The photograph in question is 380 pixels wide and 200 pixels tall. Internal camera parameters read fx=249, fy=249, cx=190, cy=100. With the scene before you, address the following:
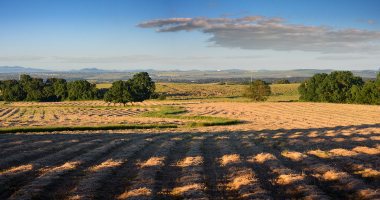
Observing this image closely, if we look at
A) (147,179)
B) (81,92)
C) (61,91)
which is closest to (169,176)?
(147,179)

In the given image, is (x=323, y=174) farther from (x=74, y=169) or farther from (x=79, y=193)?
(x=74, y=169)

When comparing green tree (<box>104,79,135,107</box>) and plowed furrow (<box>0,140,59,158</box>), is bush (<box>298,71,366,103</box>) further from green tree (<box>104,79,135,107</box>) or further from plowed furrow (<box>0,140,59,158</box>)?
plowed furrow (<box>0,140,59,158</box>)

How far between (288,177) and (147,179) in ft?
18.4

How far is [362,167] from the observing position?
10.6 metres

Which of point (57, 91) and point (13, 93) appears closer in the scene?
point (13, 93)

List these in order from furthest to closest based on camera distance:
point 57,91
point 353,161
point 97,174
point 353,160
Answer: point 57,91 → point 353,160 → point 353,161 → point 97,174

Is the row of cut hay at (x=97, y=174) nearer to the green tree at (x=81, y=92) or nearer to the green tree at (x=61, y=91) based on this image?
the green tree at (x=81, y=92)

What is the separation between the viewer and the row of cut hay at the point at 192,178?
8602 millimetres

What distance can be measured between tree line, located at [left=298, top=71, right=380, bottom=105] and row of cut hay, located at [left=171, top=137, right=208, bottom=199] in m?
71.3

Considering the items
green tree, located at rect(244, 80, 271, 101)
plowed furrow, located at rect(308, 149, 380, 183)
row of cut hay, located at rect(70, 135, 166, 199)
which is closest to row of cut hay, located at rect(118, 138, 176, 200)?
row of cut hay, located at rect(70, 135, 166, 199)

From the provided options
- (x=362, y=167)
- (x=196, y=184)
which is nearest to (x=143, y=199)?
(x=196, y=184)

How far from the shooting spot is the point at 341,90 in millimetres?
77812

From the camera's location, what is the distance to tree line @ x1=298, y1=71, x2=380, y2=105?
67312mm

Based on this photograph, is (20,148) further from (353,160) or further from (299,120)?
(299,120)
